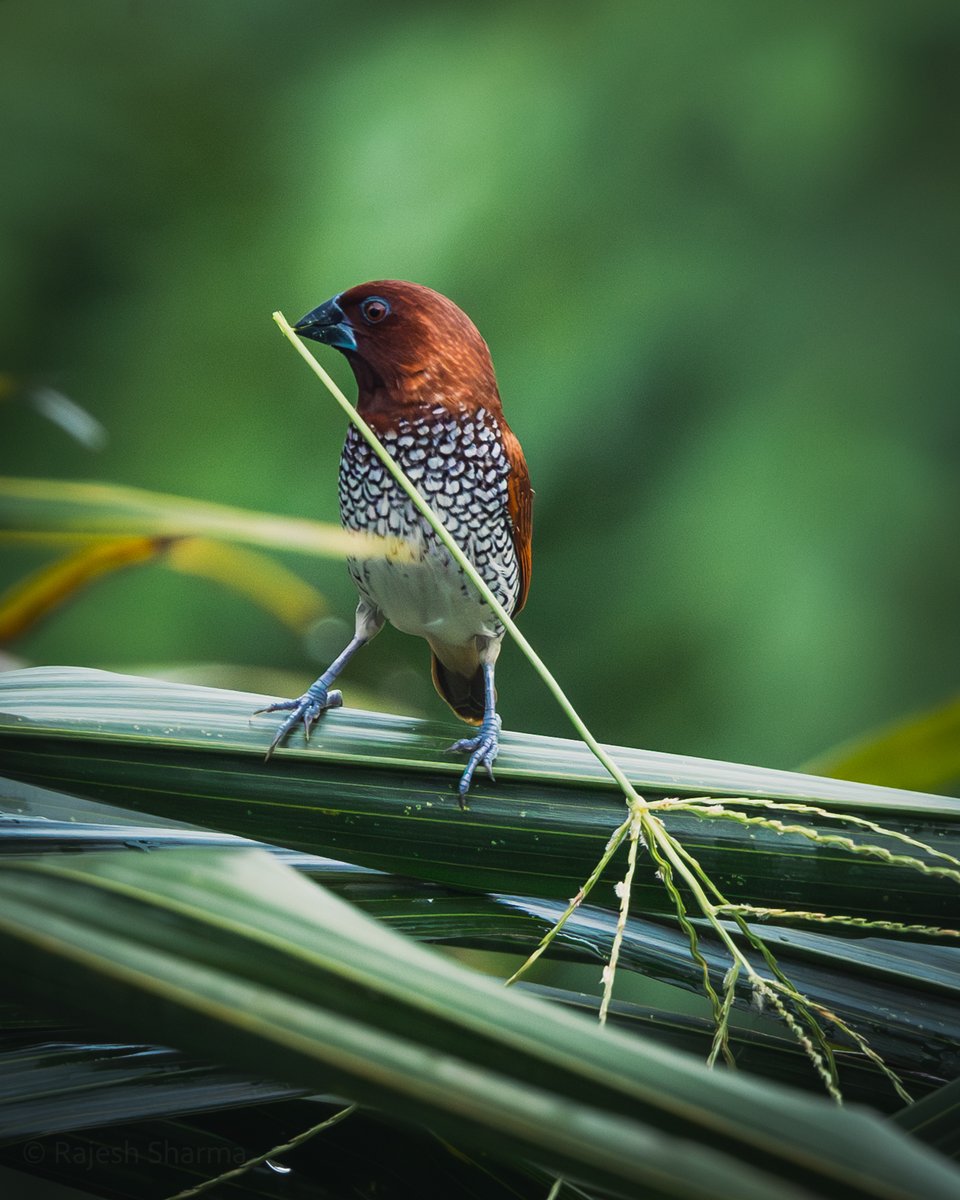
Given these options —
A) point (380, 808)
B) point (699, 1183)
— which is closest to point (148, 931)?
point (699, 1183)

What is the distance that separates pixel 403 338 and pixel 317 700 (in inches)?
8.6

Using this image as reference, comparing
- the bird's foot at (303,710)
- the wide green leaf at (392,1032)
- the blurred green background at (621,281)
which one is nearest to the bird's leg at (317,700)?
the bird's foot at (303,710)

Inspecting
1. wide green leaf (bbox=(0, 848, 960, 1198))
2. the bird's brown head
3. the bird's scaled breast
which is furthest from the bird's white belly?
wide green leaf (bbox=(0, 848, 960, 1198))

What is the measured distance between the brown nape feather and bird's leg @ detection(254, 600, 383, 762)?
0.31 feet

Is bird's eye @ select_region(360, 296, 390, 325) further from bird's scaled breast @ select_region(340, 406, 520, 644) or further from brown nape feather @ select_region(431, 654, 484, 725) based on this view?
brown nape feather @ select_region(431, 654, 484, 725)

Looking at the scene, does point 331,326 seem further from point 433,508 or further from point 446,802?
point 446,802

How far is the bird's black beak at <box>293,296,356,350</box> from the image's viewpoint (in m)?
0.56

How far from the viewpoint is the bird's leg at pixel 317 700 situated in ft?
1.62

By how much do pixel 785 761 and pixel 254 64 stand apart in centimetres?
139

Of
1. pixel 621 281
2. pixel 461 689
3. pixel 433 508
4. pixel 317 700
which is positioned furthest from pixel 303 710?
pixel 621 281

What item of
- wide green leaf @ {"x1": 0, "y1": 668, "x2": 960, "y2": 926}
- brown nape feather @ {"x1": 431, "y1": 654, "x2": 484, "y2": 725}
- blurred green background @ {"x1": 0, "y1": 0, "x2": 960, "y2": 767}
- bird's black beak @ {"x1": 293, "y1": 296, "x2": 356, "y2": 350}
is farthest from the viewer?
blurred green background @ {"x1": 0, "y1": 0, "x2": 960, "y2": 767}

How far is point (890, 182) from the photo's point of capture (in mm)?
1477

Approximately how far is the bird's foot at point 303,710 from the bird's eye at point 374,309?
8.7 inches

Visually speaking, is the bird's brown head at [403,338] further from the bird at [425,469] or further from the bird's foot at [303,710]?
the bird's foot at [303,710]
